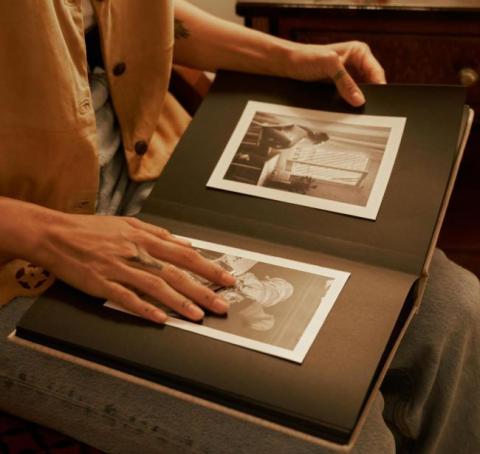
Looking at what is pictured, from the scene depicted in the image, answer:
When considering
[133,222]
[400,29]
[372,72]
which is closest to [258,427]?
[133,222]

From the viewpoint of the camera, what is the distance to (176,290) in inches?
23.7

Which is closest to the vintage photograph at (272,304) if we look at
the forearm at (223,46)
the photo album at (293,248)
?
the photo album at (293,248)

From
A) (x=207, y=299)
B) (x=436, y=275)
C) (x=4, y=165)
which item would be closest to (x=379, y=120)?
(x=436, y=275)

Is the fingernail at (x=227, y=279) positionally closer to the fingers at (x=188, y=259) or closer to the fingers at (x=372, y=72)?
the fingers at (x=188, y=259)

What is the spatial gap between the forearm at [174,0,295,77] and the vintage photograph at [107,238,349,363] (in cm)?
35

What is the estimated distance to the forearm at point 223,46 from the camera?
89cm

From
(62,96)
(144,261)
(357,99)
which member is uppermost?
(357,99)

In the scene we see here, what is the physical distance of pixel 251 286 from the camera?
609 millimetres

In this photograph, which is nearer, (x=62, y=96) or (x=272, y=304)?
(x=272, y=304)

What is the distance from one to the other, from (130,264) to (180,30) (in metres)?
0.47

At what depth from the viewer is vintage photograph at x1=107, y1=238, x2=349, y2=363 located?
553 mm

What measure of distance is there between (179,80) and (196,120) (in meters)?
0.22

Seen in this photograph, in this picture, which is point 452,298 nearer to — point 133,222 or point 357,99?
point 357,99

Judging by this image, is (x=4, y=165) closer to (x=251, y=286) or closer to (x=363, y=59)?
(x=251, y=286)
